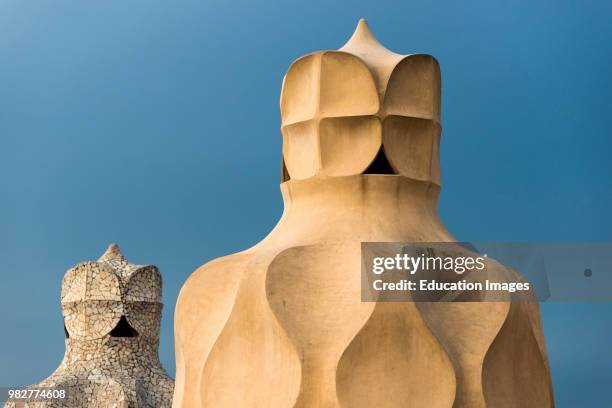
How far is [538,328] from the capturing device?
8.95 m

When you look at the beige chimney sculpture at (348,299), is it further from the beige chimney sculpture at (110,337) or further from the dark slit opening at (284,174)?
the beige chimney sculpture at (110,337)

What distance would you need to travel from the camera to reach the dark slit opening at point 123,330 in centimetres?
1958

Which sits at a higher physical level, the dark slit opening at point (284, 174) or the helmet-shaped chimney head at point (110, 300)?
the helmet-shaped chimney head at point (110, 300)

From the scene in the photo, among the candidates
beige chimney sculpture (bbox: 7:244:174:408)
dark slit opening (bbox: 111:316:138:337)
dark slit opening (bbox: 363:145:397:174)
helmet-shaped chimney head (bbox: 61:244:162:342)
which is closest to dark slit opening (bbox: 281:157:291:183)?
dark slit opening (bbox: 363:145:397:174)

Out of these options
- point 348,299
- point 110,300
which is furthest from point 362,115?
point 110,300

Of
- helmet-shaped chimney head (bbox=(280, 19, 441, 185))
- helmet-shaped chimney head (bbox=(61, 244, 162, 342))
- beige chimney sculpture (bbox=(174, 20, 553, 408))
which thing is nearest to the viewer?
beige chimney sculpture (bbox=(174, 20, 553, 408))

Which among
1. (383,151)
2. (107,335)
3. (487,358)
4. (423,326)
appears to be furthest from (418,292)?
(107,335)

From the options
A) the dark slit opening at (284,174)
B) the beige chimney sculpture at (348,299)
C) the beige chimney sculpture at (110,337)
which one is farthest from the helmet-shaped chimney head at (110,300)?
the beige chimney sculpture at (348,299)

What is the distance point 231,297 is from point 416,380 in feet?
5.59

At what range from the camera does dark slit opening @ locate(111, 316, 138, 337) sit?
19578mm

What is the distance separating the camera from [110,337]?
19.3 meters

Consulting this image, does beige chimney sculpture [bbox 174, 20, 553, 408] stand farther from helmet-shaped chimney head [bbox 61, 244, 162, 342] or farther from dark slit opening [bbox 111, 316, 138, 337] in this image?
dark slit opening [bbox 111, 316, 138, 337]

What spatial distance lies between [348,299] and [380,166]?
1519 mm

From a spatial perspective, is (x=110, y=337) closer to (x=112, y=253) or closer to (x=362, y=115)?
(x=112, y=253)
